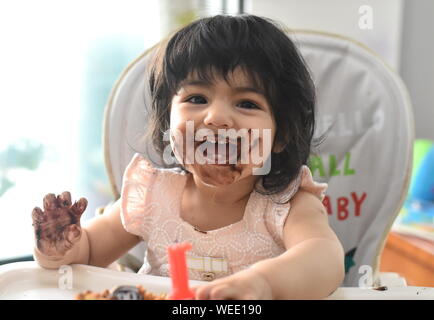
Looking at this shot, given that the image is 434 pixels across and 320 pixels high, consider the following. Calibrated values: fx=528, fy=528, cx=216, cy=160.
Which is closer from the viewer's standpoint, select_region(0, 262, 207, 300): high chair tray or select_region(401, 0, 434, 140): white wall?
select_region(0, 262, 207, 300): high chair tray

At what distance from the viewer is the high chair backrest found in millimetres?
895

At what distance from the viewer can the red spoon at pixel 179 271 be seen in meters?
0.42

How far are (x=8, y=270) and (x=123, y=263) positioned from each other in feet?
0.86

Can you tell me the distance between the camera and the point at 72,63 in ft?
6.18

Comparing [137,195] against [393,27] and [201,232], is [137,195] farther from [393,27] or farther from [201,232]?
[393,27]

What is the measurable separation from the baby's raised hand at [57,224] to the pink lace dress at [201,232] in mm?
119

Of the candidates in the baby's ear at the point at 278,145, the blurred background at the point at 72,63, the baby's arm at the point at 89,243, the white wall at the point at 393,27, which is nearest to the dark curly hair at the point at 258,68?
the baby's ear at the point at 278,145

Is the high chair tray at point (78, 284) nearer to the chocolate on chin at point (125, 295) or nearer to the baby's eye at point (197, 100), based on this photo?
the chocolate on chin at point (125, 295)

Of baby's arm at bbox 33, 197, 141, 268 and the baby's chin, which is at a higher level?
the baby's chin

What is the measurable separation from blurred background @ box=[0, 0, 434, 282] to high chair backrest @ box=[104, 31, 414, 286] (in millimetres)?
848

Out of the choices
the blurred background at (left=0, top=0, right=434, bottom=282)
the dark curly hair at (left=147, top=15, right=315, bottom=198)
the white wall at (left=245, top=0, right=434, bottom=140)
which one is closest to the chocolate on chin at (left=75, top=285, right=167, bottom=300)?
the dark curly hair at (left=147, top=15, right=315, bottom=198)

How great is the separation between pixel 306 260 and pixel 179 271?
186mm

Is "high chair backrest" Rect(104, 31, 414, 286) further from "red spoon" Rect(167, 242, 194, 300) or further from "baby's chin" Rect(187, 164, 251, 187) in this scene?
"red spoon" Rect(167, 242, 194, 300)
